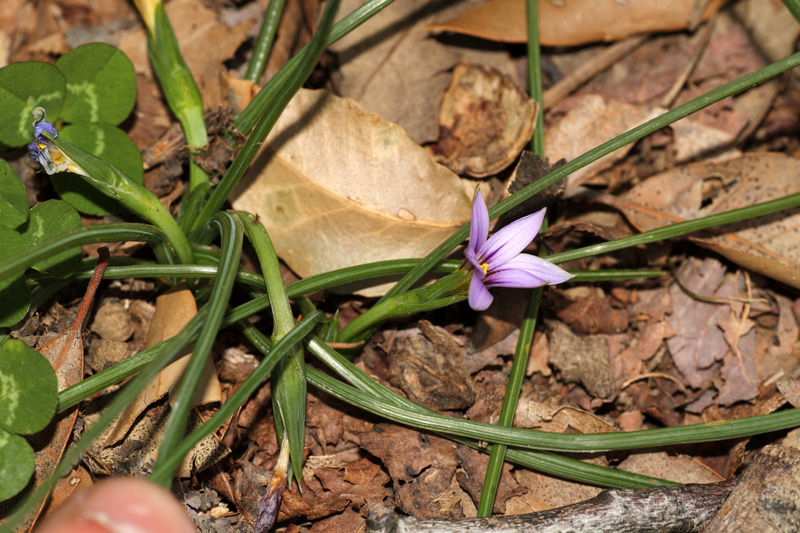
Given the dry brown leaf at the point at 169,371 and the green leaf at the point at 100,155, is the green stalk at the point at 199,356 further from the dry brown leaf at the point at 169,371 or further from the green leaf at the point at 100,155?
the green leaf at the point at 100,155

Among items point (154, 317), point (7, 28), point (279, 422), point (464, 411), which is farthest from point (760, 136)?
point (7, 28)

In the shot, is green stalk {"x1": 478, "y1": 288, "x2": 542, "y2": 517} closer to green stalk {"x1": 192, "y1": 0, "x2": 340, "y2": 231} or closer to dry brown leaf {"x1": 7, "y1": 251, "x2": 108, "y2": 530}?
green stalk {"x1": 192, "y1": 0, "x2": 340, "y2": 231}

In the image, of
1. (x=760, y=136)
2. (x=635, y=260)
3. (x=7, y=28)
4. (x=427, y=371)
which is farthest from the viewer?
(x=760, y=136)

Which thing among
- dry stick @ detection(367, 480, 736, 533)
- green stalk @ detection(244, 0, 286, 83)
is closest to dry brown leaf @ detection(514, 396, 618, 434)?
A: dry stick @ detection(367, 480, 736, 533)

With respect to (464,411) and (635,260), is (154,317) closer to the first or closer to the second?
(464,411)

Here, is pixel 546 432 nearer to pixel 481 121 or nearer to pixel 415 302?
pixel 415 302

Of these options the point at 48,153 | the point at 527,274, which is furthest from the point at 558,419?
the point at 48,153
